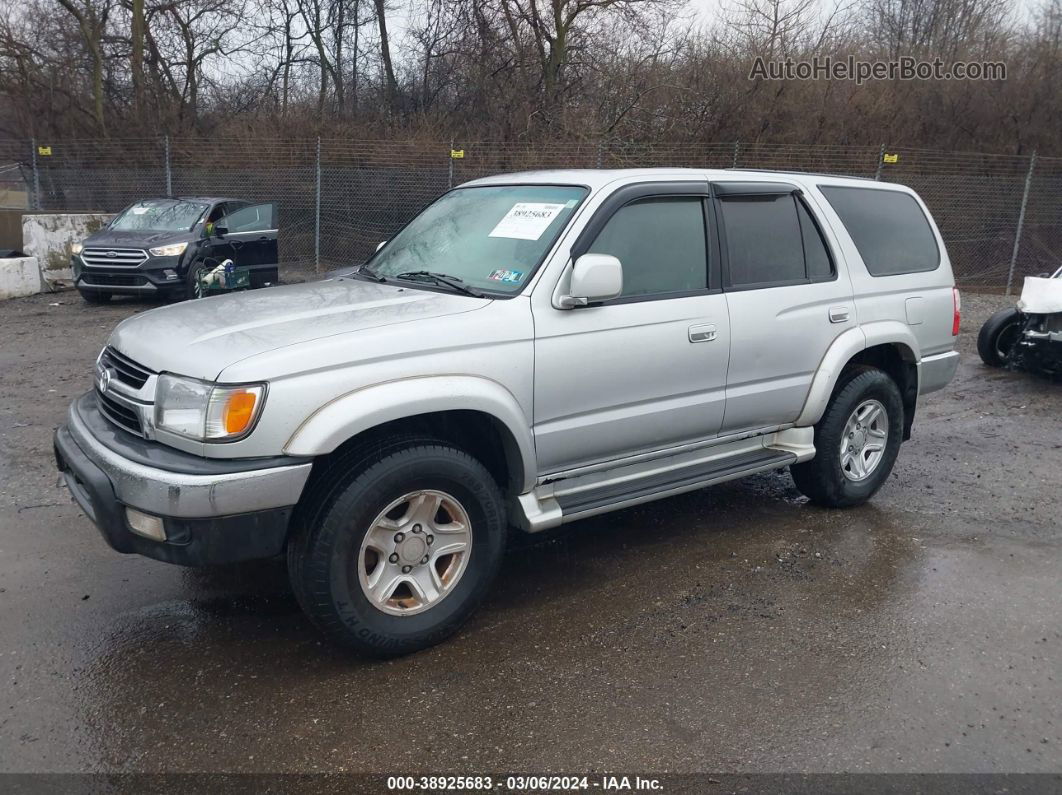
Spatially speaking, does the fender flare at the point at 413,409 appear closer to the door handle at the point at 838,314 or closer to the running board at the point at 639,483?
the running board at the point at 639,483

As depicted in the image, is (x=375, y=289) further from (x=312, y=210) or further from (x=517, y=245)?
(x=312, y=210)

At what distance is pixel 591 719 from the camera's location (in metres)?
3.09

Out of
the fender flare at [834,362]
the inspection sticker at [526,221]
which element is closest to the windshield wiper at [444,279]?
the inspection sticker at [526,221]

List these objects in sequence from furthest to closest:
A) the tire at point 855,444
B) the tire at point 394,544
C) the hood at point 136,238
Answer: the hood at point 136,238 → the tire at point 855,444 → the tire at point 394,544

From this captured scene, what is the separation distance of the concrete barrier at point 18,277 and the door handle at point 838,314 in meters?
12.2

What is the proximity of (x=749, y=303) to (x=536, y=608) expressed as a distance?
188 cm

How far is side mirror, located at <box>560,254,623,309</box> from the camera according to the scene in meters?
3.63

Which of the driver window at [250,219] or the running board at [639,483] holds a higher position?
the driver window at [250,219]

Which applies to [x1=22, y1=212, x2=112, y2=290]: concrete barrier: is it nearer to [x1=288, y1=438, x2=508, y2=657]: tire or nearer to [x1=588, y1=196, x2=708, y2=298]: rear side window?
[x1=588, y1=196, x2=708, y2=298]: rear side window

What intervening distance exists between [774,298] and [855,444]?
3.99ft

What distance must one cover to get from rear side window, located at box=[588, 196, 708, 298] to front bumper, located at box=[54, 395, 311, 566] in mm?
1820

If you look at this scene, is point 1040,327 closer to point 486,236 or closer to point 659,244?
point 659,244

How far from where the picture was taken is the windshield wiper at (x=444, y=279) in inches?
152

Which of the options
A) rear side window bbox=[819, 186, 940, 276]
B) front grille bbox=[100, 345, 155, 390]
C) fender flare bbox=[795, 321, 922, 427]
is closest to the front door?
fender flare bbox=[795, 321, 922, 427]
